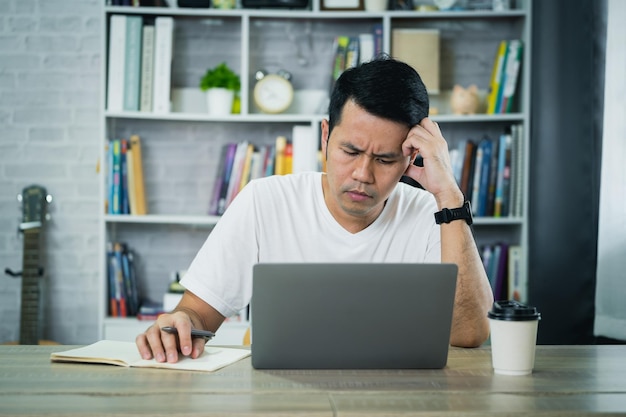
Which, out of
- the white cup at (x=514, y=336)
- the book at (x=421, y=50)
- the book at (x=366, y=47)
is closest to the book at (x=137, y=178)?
the book at (x=366, y=47)

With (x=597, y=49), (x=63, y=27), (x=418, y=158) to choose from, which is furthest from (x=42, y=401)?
(x=63, y=27)

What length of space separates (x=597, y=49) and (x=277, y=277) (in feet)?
6.05

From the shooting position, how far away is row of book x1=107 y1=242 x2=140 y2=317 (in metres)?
3.60

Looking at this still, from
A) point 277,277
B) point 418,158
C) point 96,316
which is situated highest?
point 418,158

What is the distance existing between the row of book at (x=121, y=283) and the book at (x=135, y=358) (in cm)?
208

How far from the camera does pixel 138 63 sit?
3.51 meters

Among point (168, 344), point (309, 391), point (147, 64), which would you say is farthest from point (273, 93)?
point (309, 391)

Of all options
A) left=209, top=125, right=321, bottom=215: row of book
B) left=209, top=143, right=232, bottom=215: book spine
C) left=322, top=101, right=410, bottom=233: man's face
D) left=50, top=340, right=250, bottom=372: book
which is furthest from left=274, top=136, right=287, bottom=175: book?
left=50, top=340, right=250, bottom=372: book

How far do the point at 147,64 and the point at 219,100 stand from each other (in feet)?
1.12

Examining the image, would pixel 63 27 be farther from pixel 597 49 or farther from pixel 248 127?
pixel 597 49

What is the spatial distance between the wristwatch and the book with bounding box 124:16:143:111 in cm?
201

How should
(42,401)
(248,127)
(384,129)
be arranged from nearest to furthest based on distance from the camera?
(42,401)
(384,129)
(248,127)

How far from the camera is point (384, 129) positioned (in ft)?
6.00

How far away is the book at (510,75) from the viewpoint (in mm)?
3574
